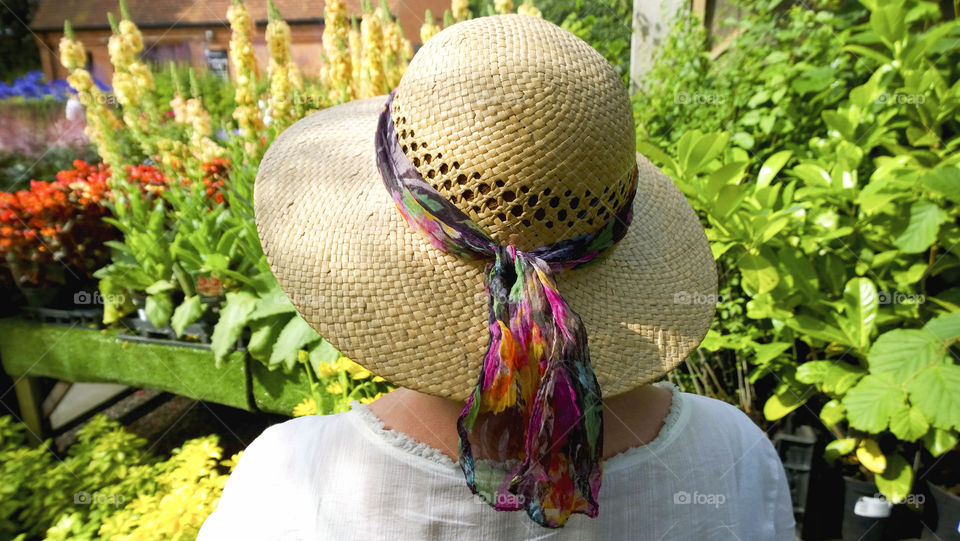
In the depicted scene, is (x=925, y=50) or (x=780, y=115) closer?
(x=925, y=50)

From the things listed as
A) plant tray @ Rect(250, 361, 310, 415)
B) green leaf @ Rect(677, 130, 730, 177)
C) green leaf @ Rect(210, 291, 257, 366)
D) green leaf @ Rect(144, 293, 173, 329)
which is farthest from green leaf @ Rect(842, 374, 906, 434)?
green leaf @ Rect(144, 293, 173, 329)

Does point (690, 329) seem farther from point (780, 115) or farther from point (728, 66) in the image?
point (728, 66)

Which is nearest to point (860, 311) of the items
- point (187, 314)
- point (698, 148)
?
point (698, 148)

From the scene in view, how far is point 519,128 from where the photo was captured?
771 millimetres

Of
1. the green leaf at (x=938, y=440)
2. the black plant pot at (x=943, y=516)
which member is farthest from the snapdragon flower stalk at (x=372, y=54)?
the black plant pot at (x=943, y=516)

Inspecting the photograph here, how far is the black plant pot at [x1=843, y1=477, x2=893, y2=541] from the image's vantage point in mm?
2094

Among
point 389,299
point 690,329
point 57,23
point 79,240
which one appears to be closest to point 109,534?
point 389,299

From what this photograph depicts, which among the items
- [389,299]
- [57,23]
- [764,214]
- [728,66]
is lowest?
[764,214]

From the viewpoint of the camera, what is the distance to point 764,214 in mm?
1935

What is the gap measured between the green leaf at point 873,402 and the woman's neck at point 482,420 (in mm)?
1055

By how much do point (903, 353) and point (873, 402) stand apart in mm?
163

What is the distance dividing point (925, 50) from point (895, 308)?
2.94 feet

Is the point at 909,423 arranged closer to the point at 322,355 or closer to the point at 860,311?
the point at 860,311

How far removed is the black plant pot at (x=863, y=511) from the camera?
2094 millimetres
